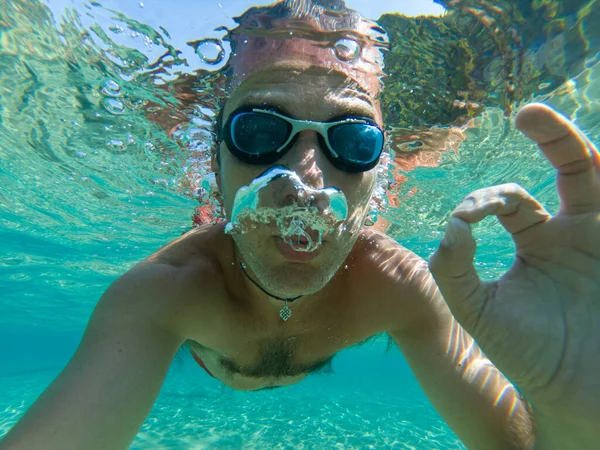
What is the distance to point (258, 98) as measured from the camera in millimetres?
3264

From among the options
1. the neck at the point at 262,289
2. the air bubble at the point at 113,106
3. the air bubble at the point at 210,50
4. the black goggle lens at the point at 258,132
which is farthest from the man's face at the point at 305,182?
the air bubble at the point at 113,106

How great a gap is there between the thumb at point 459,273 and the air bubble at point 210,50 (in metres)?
3.85

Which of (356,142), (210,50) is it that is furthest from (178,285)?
(210,50)

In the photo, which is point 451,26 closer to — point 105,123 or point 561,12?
point 561,12

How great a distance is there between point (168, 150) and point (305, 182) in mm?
5489

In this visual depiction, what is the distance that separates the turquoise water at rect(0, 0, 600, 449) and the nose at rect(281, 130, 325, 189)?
2.05 m

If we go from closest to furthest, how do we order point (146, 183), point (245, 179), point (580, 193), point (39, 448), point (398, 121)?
point (580, 193), point (39, 448), point (245, 179), point (398, 121), point (146, 183)

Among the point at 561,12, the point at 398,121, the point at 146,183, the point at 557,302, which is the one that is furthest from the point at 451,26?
the point at 146,183

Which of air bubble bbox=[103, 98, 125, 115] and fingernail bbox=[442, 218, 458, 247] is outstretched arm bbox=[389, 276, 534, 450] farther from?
air bubble bbox=[103, 98, 125, 115]

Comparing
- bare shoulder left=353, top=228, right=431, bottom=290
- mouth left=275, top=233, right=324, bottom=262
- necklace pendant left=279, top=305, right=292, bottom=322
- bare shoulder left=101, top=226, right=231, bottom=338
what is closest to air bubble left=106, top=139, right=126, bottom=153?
bare shoulder left=101, top=226, right=231, bottom=338

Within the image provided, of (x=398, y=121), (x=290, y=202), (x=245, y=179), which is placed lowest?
(x=290, y=202)

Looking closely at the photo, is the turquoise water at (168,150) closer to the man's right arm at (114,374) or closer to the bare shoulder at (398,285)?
the bare shoulder at (398,285)

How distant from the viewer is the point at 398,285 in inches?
142

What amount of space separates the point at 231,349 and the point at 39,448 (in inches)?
74.3
